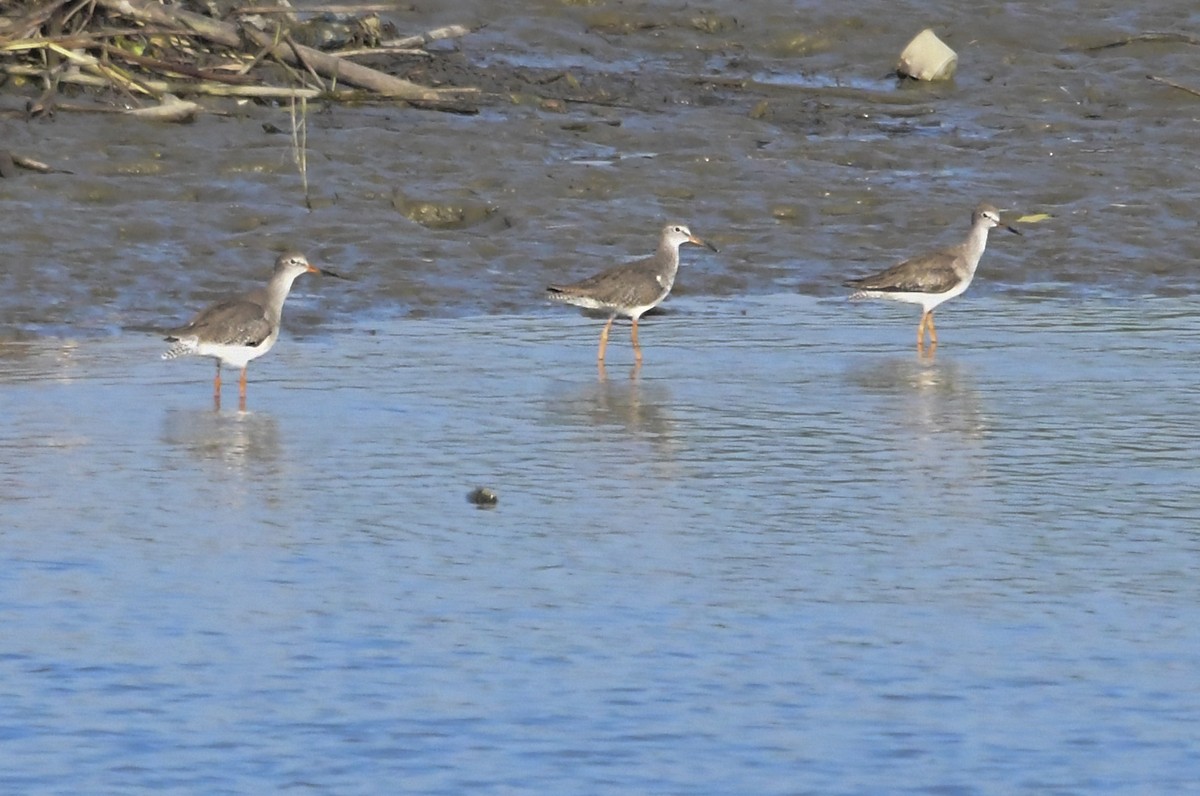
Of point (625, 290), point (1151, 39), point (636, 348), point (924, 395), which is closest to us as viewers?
point (924, 395)

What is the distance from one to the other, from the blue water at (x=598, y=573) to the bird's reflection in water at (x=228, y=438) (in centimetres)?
4

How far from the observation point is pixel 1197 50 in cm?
2678

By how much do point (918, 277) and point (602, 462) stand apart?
18.2 feet

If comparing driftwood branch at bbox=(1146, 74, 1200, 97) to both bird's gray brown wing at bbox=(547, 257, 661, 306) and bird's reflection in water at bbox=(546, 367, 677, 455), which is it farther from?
bird's reflection in water at bbox=(546, 367, 677, 455)

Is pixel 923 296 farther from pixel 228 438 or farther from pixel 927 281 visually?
pixel 228 438

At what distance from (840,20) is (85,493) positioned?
17.4m

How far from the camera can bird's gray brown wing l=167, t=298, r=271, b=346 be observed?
Result: 1339 cm

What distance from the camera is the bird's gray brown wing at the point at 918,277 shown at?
16.4m

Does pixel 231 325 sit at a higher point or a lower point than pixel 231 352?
higher

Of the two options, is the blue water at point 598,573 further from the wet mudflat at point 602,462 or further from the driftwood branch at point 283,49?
the driftwood branch at point 283,49

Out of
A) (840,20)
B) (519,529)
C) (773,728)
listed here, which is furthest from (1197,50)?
(773,728)

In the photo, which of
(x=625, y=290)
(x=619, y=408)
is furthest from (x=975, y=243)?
(x=619, y=408)

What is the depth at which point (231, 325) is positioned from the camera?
1347 cm

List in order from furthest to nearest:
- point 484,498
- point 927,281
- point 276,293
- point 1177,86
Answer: point 1177,86 < point 927,281 < point 276,293 < point 484,498
